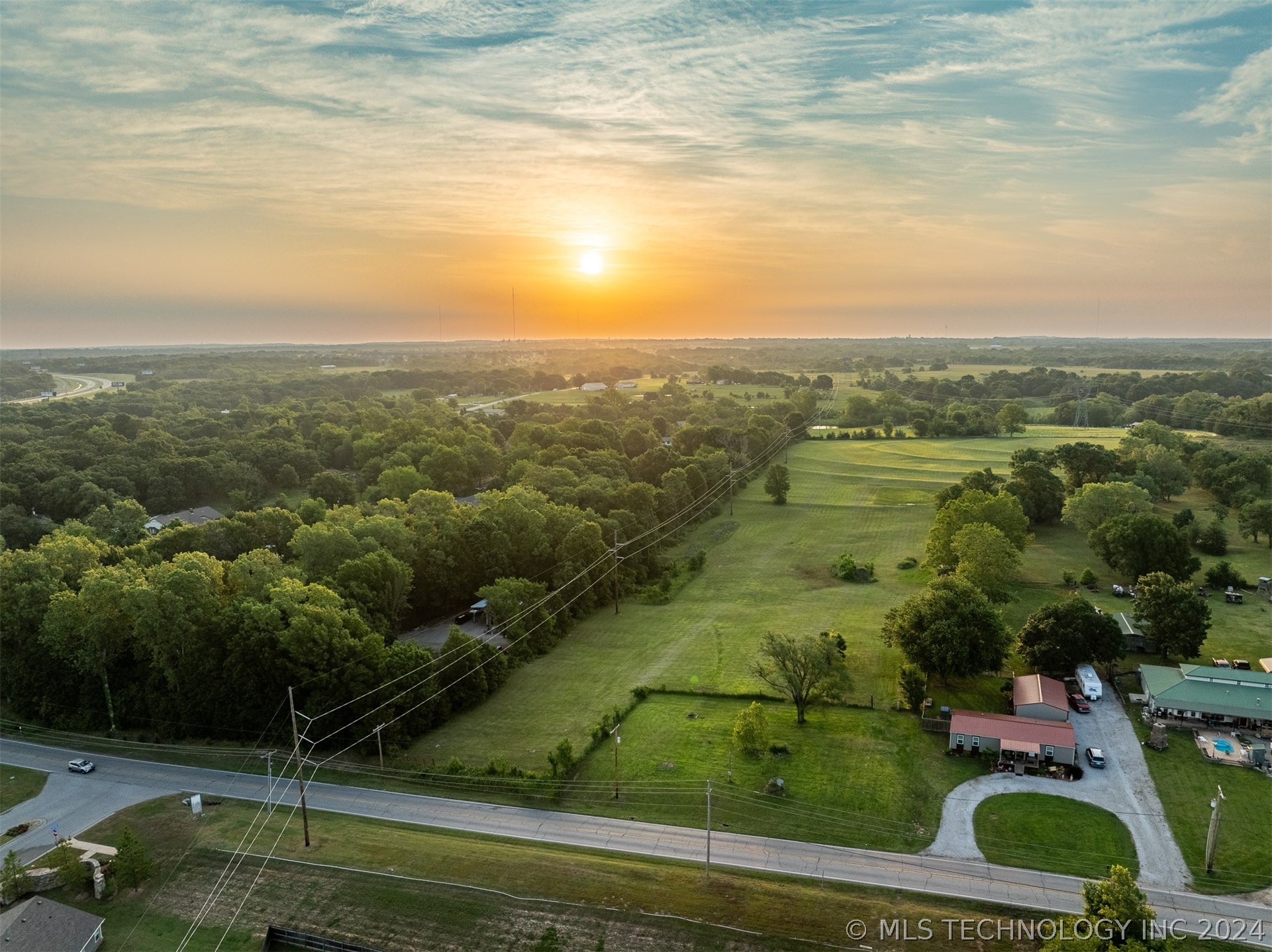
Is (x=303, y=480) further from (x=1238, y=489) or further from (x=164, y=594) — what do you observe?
(x=1238, y=489)

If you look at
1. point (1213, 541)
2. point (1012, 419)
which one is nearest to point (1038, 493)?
point (1213, 541)

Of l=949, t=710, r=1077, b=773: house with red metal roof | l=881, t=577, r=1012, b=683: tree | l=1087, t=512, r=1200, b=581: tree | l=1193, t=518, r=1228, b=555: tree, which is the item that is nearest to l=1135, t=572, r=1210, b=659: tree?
l=881, t=577, r=1012, b=683: tree

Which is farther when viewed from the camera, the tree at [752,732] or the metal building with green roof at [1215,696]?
the metal building with green roof at [1215,696]

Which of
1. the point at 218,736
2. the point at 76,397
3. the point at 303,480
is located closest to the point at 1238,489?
the point at 218,736

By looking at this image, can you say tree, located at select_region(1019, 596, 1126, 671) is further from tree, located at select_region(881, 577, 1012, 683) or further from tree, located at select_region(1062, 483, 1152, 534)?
tree, located at select_region(1062, 483, 1152, 534)

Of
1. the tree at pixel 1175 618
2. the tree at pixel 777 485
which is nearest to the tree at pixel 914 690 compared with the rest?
the tree at pixel 1175 618

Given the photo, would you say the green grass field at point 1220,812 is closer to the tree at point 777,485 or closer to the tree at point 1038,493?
the tree at point 1038,493
